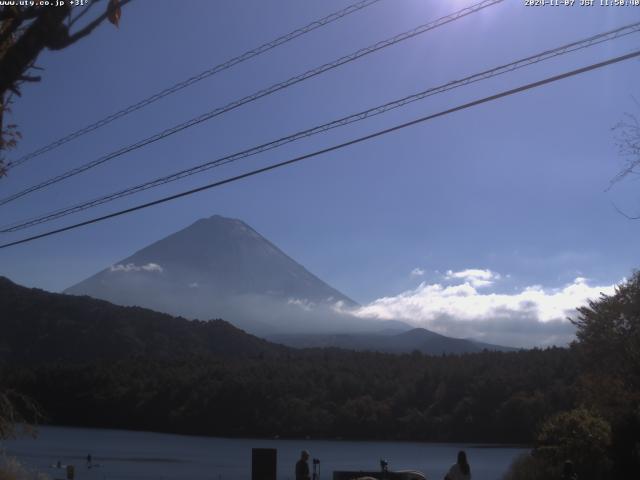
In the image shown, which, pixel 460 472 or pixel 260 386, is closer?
pixel 460 472

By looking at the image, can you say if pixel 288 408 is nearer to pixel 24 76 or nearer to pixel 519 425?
pixel 519 425

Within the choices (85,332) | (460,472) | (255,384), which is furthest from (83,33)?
(85,332)

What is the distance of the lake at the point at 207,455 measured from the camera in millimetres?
57062

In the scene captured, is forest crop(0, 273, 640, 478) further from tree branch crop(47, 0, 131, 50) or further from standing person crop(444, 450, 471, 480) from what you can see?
tree branch crop(47, 0, 131, 50)

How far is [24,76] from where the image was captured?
6539 millimetres

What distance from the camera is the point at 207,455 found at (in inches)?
2840

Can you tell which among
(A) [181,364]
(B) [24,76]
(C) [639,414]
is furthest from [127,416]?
(B) [24,76]

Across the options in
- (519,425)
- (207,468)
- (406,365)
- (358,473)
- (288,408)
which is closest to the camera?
(358,473)

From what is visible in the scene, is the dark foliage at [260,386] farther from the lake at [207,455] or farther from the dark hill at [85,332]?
the lake at [207,455]

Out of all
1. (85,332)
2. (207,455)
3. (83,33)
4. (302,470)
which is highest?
(85,332)

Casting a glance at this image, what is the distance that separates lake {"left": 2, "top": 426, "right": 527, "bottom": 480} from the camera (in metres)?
57.1

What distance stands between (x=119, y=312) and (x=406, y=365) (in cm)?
4130

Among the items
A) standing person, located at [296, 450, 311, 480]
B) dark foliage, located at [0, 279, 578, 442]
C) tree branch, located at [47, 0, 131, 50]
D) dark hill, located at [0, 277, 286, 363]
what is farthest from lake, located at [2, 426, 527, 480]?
tree branch, located at [47, 0, 131, 50]

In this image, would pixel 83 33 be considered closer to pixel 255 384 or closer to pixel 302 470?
pixel 302 470
